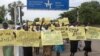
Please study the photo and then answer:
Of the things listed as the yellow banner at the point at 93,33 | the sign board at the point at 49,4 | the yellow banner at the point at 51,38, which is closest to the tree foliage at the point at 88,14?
the sign board at the point at 49,4

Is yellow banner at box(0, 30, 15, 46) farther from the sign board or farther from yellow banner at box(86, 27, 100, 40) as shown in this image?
the sign board

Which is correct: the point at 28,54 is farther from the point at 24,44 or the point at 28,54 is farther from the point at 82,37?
the point at 82,37

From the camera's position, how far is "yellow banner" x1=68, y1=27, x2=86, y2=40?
12664 millimetres

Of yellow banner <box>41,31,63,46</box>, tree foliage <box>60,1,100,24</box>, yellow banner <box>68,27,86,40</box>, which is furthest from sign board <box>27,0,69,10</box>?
tree foliage <box>60,1,100,24</box>

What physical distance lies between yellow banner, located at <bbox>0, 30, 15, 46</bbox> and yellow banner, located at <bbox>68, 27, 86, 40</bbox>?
2119 millimetres

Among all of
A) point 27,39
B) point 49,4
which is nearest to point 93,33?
point 27,39

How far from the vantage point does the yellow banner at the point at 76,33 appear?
41.5 ft

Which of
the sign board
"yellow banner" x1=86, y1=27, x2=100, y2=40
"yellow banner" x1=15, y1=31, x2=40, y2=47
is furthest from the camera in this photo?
the sign board

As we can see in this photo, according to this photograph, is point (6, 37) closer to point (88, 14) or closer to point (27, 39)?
point (27, 39)

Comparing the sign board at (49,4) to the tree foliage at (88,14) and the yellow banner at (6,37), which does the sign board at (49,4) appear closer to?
the yellow banner at (6,37)

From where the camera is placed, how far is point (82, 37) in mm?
12688

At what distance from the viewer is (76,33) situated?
12719 millimetres

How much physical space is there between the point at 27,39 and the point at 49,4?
26.9 ft

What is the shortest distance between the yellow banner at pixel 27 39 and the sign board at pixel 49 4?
7158mm
